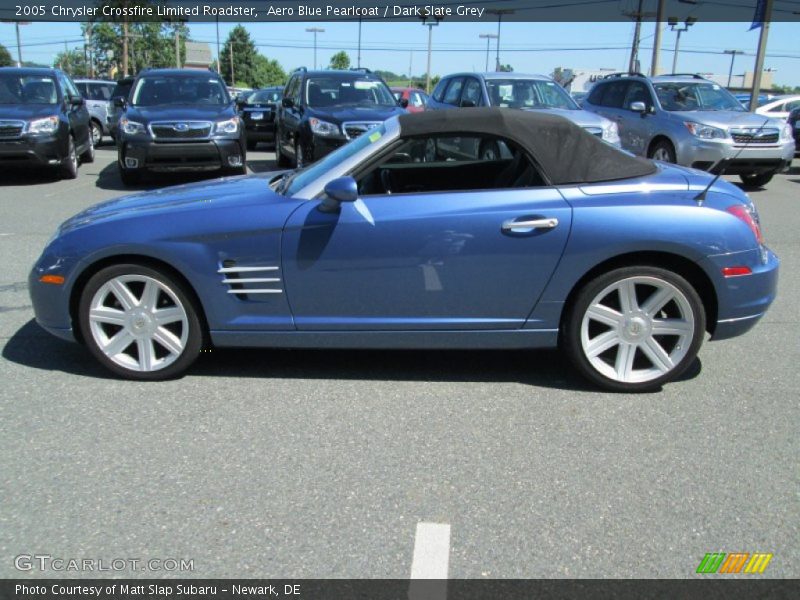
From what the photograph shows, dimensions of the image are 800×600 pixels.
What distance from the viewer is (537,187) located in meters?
4.02

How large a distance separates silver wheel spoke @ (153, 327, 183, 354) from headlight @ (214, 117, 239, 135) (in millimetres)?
7682

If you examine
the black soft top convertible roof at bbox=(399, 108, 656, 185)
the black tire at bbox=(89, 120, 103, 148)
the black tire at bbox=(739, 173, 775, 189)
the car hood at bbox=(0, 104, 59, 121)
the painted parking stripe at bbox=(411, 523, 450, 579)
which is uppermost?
the black soft top convertible roof at bbox=(399, 108, 656, 185)

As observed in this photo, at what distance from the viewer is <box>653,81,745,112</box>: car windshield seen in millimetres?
12859

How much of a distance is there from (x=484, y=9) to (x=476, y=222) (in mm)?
49482

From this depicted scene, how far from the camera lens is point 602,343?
402cm

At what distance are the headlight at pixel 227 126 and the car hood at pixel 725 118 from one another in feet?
23.7

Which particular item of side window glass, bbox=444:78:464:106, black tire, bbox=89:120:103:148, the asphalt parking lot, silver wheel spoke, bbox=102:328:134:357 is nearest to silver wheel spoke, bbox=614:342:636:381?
the asphalt parking lot

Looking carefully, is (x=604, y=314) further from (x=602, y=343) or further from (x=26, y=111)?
(x=26, y=111)

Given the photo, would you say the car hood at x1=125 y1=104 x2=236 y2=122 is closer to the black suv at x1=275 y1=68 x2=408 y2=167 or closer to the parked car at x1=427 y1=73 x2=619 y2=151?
the black suv at x1=275 y1=68 x2=408 y2=167

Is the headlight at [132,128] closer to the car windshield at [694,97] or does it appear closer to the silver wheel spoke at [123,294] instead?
the silver wheel spoke at [123,294]

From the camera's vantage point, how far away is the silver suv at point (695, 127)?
1177 cm

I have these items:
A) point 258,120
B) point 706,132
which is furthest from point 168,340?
point 258,120

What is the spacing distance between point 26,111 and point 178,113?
2.67 m

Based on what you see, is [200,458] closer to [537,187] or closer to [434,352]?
[434,352]
